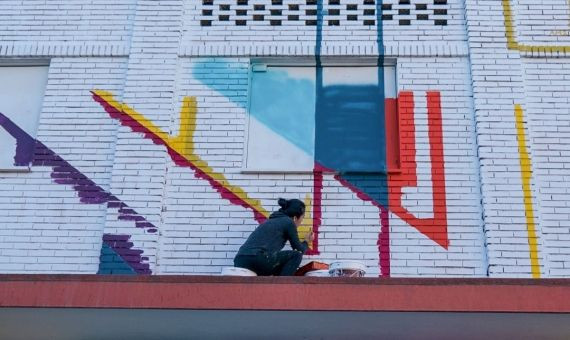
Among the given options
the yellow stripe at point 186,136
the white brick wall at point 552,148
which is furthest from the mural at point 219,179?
the white brick wall at point 552,148

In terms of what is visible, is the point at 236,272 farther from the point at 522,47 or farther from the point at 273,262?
the point at 522,47

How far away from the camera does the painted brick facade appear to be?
30.3 feet

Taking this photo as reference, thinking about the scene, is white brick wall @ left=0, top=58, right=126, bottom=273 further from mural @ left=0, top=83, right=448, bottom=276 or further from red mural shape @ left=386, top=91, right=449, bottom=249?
red mural shape @ left=386, top=91, right=449, bottom=249

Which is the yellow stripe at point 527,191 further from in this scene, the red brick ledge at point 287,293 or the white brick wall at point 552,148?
the red brick ledge at point 287,293

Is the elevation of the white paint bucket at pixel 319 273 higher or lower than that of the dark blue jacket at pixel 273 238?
lower

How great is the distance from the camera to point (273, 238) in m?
8.54

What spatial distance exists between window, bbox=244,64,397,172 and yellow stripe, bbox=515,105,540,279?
1.46 m

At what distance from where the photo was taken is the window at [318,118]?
9742 mm

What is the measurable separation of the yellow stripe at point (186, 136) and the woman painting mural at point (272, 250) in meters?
0.81

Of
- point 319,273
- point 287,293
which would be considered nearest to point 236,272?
point 319,273

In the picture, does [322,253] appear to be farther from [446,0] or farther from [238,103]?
[446,0]

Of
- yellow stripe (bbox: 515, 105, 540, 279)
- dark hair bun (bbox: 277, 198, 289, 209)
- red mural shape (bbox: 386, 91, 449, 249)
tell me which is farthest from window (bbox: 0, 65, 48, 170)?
yellow stripe (bbox: 515, 105, 540, 279)

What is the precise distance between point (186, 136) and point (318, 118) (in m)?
1.52

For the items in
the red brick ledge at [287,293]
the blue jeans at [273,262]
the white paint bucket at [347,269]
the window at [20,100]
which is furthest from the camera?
the window at [20,100]
